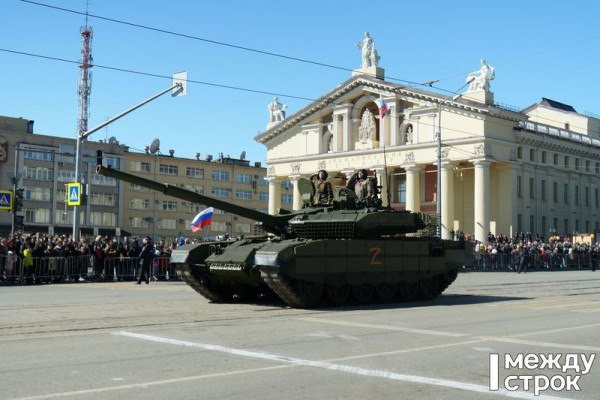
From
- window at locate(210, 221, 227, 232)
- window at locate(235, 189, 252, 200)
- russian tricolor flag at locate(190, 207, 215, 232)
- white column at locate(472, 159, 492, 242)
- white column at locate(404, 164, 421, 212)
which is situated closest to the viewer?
russian tricolor flag at locate(190, 207, 215, 232)

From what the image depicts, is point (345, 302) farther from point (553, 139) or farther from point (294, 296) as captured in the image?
point (553, 139)

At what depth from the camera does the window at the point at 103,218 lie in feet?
263

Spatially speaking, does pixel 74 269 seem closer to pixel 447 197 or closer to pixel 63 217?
pixel 447 197

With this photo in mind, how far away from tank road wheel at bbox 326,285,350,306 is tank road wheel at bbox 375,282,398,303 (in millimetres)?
1019

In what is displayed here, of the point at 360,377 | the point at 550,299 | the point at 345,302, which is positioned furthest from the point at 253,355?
the point at 550,299

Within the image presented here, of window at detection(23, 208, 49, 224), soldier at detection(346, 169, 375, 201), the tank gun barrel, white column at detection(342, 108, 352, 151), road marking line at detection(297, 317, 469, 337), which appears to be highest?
white column at detection(342, 108, 352, 151)

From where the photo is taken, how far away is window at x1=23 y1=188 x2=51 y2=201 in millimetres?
76375

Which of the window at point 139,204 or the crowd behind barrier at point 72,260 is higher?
the window at point 139,204

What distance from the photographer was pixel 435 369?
9.10m

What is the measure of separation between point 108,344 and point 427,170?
2212 inches

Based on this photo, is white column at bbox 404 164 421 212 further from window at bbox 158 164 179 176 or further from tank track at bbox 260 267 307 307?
tank track at bbox 260 267 307 307

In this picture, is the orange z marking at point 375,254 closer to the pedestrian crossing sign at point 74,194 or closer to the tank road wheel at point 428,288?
the tank road wheel at point 428,288

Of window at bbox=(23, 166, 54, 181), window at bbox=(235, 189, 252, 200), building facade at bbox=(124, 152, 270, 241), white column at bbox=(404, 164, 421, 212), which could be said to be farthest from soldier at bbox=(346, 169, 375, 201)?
window at bbox=(235, 189, 252, 200)

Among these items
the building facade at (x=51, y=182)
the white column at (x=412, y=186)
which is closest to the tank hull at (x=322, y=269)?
the white column at (x=412, y=186)
